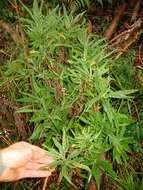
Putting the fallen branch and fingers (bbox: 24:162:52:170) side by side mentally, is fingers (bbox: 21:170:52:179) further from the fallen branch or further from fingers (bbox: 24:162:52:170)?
the fallen branch

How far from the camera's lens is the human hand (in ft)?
6.33

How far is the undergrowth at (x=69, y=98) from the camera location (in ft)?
7.07

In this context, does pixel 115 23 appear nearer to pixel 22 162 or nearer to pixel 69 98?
pixel 69 98

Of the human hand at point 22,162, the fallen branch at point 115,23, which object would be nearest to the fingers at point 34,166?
the human hand at point 22,162

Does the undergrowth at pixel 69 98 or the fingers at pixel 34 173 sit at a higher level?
the undergrowth at pixel 69 98

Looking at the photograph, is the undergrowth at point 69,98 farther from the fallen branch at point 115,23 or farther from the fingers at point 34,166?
the fallen branch at point 115,23

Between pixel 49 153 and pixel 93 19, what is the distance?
1598 millimetres

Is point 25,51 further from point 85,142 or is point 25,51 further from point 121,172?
point 121,172

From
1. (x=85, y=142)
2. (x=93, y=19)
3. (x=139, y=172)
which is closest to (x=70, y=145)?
(x=85, y=142)

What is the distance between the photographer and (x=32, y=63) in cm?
241

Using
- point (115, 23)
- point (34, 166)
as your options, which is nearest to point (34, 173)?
point (34, 166)

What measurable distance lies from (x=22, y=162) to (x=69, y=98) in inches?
20.5

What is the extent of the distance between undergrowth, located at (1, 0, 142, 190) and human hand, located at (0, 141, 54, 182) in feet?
0.24

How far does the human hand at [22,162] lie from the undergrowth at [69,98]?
7cm
